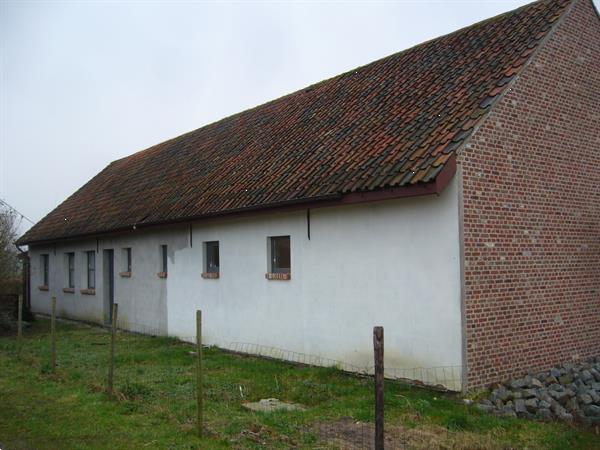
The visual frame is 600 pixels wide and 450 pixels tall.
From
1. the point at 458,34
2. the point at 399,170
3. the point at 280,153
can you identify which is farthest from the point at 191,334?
the point at 458,34

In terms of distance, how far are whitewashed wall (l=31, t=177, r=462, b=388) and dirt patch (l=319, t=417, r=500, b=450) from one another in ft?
6.41

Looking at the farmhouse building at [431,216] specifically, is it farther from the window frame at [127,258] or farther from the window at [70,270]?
the window at [70,270]

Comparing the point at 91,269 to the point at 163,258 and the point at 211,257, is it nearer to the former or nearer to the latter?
the point at 163,258

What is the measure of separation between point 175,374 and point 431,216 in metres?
5.38

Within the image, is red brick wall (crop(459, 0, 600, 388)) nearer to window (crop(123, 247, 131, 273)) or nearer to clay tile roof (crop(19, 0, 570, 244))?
clay tile roof (crop(19, 0, 570, 244))

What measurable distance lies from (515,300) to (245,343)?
611 cm

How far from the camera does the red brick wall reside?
30.3ft

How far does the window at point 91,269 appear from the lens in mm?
21203

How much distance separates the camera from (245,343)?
43.9ft

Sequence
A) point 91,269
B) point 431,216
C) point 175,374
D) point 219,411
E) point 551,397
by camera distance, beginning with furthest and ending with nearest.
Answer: point 91,269 < point 175,374 < point 431,216 < point 551,397 < point 219,411

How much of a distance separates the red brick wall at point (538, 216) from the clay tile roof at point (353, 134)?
53 centimetres

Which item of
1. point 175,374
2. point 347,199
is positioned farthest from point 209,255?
point 347,199

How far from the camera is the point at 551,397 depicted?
8570 millimetres

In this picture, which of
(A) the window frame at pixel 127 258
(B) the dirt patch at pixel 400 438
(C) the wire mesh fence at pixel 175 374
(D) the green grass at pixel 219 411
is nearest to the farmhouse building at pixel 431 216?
(C) the wire mesh fence at pixel 175 374
